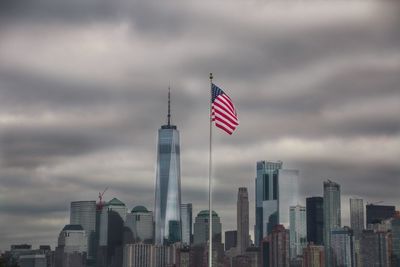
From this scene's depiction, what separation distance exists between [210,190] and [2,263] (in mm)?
96653

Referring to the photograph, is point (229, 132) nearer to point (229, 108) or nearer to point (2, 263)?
point (229, 108)

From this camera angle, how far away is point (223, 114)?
91.8m

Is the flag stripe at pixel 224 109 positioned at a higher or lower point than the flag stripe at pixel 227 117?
higher

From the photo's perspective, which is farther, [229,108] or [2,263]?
[2,263]

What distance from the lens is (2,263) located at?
17775cm

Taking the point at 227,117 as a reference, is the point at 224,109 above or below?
above

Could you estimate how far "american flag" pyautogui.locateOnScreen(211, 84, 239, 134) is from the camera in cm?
9131

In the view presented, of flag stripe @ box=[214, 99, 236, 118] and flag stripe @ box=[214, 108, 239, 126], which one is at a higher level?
flag stripe @ box=[214, 99, 236, 118]

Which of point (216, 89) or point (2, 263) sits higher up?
point (216, 89)

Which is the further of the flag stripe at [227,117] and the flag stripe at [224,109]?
the flag stripe at [224,109]

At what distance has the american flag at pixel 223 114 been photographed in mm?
91312

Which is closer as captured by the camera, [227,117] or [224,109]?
[227,117]

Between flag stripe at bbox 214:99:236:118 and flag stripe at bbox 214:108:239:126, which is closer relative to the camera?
flag stripe at bbox 214:108:239:126

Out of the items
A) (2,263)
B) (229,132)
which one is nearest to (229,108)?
(229,132)
